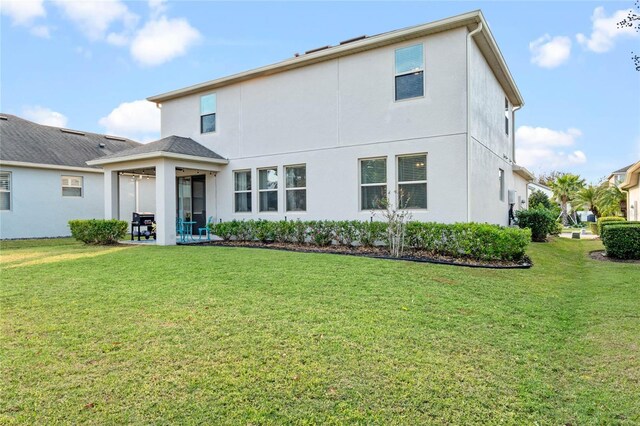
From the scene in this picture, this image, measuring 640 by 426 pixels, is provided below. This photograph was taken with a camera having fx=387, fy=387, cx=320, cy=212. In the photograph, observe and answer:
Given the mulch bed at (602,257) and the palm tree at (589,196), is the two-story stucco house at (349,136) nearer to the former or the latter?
the mulch bed at (602,257)

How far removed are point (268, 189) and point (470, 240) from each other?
7142 millimetres

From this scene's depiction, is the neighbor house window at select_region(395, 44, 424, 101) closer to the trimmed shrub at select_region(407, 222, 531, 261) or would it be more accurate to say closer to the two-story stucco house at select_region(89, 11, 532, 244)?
the two-story stucco house at select_region(89, 11, 532, 244)

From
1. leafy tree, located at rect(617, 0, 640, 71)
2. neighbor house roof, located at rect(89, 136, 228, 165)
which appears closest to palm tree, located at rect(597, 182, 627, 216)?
leafy tree, located at rect(617, 0, 640, 71)

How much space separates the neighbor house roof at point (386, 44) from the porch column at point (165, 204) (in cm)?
390

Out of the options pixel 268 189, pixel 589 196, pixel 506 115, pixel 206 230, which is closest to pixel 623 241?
pixel 506 115

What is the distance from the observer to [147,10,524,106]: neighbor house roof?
32.1 feet

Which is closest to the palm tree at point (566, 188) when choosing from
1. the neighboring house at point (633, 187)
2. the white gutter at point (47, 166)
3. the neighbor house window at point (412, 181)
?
the neighboring house at point (633, 187)

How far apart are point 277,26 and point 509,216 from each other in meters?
12.0

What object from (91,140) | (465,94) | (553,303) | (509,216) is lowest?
(553,303)

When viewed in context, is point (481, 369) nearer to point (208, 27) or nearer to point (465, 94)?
point (465, 94)

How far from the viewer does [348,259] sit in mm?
8773

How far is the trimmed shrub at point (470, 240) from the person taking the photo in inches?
344

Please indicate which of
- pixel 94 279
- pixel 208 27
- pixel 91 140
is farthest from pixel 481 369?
pixel 91 140

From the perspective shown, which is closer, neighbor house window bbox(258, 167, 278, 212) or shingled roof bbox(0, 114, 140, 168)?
neighbor house window bbox(258, 167, 278, 212)
